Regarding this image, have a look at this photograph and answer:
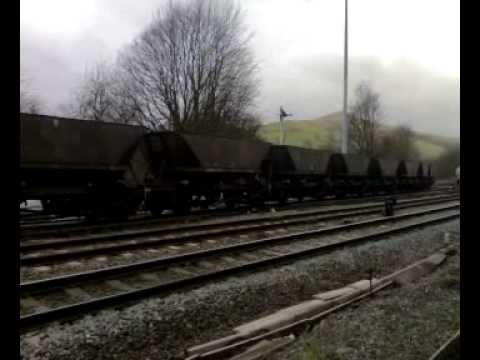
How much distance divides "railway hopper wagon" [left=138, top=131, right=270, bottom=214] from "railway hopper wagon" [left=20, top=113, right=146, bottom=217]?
97 centimetres

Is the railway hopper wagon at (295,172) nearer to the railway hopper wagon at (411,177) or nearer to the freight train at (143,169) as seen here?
the freight train at (143,169)

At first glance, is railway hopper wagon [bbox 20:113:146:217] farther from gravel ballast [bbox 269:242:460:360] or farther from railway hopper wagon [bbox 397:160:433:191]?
railway hopper wagon [bbox 397:160:433:191]

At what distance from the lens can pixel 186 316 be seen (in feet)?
15.6

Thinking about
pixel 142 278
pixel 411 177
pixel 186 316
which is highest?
pixel 411 177

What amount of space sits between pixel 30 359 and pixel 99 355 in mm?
567

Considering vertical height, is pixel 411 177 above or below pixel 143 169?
below

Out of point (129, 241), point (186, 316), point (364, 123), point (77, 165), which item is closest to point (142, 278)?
point (186, 316)

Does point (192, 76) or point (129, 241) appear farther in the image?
point (192, 76)

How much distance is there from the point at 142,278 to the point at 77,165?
6.41 meters

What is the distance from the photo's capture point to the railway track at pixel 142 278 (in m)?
4.75

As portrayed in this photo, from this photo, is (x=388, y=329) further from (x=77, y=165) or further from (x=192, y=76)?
(x=192, y=76)

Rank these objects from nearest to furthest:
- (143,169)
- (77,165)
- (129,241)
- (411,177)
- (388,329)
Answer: (388,329), (129,241), (77,165), (143,169), (411,177)

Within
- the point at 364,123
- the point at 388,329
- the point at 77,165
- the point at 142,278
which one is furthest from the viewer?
the point at 364,123
